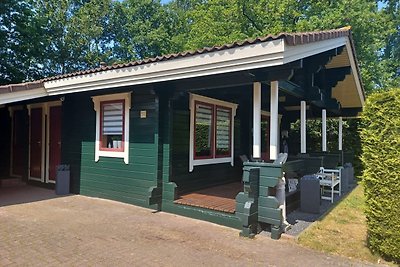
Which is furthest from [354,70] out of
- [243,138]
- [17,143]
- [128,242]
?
[17,143]

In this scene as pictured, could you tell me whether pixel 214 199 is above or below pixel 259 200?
below

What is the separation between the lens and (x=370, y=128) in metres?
3.55

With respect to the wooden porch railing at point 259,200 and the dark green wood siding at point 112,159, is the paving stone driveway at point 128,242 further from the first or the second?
the dark green wood siding at point 112,159

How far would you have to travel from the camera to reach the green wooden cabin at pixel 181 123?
4.20 m

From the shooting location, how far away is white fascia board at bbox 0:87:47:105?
5.48 m

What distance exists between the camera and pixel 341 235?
426 centimetres

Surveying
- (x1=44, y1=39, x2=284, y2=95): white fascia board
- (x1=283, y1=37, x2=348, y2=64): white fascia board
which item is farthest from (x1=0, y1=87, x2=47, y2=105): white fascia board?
(x1=283, y1=37, x2=348, y2=64): white fascia board

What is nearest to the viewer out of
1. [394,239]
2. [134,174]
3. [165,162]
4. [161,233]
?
[394,239]

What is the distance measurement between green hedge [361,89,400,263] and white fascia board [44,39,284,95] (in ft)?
4.20

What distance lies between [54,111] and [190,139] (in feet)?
12.4

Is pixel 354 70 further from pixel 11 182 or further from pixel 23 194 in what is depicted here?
pixel 11 182

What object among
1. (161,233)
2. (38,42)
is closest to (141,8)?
(38,42)

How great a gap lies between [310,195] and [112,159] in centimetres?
393

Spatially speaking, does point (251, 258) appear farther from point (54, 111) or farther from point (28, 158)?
point (28, 158)
